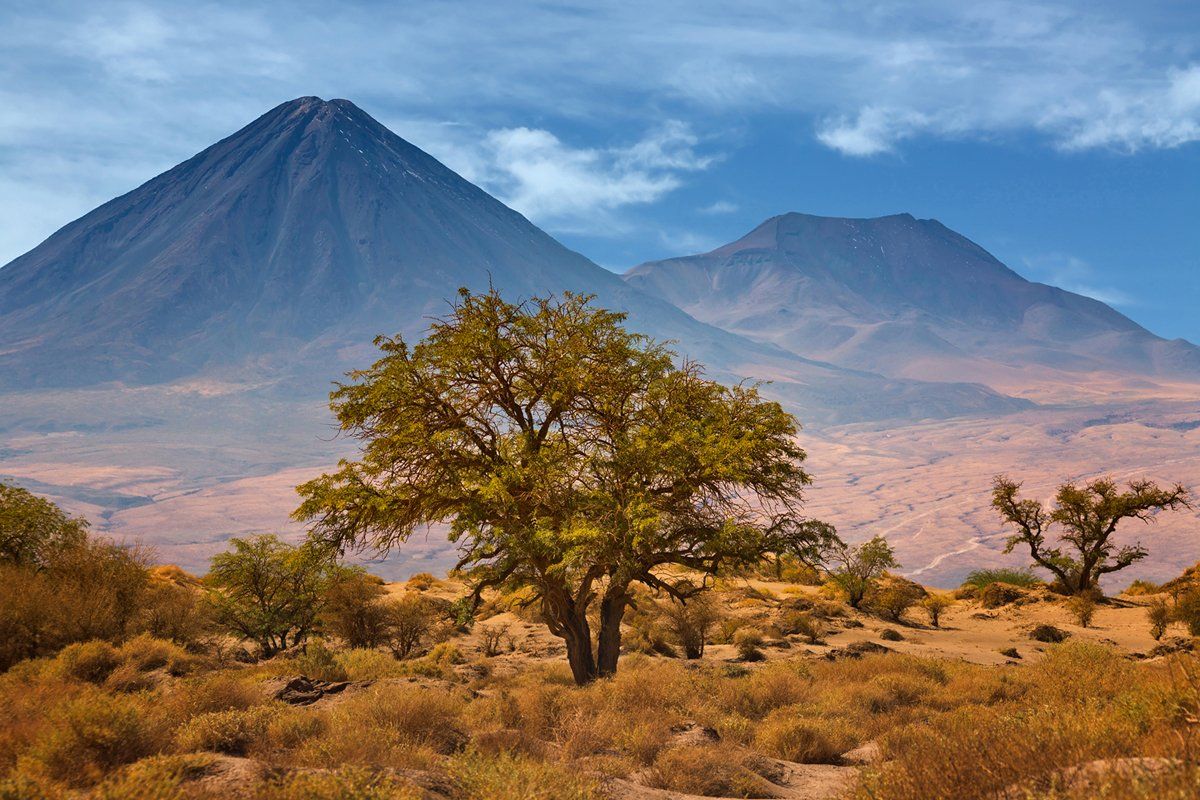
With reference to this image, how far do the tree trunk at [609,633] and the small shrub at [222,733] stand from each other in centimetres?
900

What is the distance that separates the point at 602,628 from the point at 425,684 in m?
4.31

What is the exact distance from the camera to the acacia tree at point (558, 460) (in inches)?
639

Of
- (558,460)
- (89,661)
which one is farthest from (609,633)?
(89,661)

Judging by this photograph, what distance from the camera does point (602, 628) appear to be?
59.7 ft

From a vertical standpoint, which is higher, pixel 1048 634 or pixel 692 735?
pixel 692 735

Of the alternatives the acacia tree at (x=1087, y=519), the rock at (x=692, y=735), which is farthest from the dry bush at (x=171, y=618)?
the acacia tree at (x=1087, y=519)

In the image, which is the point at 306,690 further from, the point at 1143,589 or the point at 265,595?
the point at 1143,589

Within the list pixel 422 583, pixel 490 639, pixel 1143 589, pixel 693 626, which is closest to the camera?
pixel 693 626

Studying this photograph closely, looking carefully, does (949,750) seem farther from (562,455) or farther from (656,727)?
(562,455)

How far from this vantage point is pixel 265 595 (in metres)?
23.8

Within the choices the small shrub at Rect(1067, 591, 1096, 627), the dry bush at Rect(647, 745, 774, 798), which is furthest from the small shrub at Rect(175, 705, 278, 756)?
the small shrub at Rect(1067, 591, 1096, 627)

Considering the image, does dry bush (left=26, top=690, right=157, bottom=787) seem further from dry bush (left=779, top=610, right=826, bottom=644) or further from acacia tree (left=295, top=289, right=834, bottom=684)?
dry bush (left=779, top=610, right=826, bottom=644)

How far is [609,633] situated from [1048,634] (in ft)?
64.4

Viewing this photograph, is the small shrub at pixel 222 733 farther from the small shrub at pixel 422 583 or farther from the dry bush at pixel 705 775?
the small shrub at pixel 422 583
